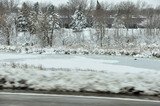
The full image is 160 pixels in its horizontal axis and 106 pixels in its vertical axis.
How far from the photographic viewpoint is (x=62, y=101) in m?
7.68

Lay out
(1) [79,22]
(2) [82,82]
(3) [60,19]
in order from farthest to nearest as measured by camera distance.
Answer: (3) [60,19] < (1) [79,22] < (2) [82,82]

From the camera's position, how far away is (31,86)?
888 cm

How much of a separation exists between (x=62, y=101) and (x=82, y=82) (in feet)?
4.40

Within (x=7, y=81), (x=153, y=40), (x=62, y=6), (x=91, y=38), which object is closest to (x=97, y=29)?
(x=91, y=38)

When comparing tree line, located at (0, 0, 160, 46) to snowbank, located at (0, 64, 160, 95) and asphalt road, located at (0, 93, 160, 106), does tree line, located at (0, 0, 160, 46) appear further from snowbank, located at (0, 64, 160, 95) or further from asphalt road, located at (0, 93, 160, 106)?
asphalt road, located at (0, 93, 160, 106)

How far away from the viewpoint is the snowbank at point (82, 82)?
28.0 feet

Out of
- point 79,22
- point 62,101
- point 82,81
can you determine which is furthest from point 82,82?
point 79,22

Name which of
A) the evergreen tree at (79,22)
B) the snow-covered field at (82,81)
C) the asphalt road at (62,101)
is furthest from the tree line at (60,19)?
the asphalt road at (62,101)

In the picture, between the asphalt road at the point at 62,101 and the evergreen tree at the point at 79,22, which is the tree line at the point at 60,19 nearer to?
the evergreen tree at the point at 79,22

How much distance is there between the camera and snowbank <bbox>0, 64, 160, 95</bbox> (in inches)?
336

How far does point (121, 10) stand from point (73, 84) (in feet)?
221

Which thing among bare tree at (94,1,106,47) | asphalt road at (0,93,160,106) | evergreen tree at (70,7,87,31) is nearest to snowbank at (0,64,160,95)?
asphalt road at (0,93,160,106)

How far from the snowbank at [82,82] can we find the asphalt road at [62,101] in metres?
0.60

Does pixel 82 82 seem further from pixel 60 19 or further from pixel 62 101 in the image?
pixel 60 19
